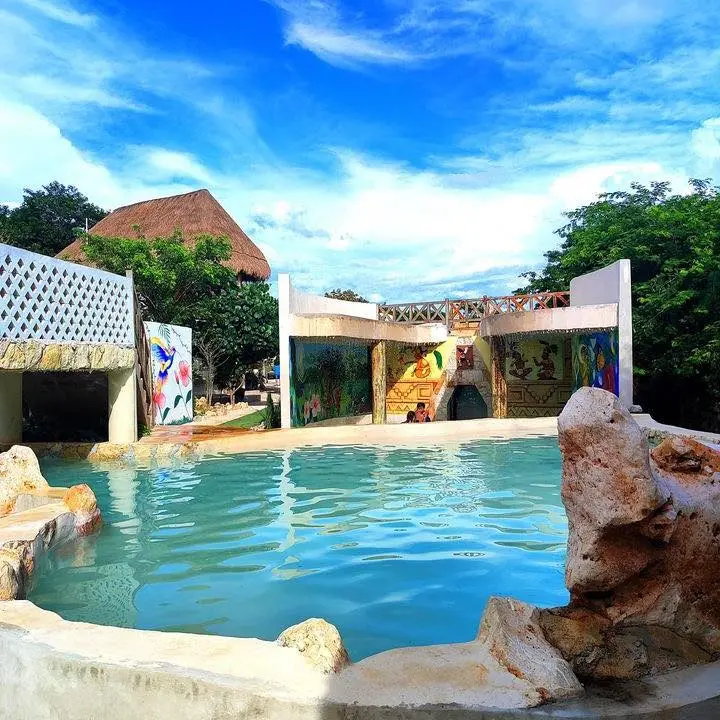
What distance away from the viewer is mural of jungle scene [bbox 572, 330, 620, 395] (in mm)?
16562

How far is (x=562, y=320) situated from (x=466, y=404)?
9218 mm

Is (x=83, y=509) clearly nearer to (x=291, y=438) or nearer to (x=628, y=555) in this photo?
(x=628, y=555)

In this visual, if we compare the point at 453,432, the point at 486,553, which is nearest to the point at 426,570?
the point at 486,553

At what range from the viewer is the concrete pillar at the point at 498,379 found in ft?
63.0

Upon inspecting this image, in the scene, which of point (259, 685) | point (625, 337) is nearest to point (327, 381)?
point (625, 337)

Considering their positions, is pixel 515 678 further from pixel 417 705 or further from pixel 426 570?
pixel 426 570

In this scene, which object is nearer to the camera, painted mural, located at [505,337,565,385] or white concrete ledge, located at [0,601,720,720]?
white concrete ledge, located at [0,601,720,720]

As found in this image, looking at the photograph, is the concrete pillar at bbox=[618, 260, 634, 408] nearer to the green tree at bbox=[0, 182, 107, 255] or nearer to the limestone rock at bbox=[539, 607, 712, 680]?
the limestone rock at bbox=[539, 607, 712, 680]

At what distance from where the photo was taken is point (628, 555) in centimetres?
286

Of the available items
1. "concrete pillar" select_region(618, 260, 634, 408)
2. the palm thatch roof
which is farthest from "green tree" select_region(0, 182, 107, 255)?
"concrete pillar" select_region(618, 260, 634, 408)

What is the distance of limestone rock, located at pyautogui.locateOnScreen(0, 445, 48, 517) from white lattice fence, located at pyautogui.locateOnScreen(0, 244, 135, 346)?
2234 mm

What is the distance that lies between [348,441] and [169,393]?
5932 millimetres

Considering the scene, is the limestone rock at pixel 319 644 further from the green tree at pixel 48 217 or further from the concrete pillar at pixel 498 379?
the green tree at pixel 48 217

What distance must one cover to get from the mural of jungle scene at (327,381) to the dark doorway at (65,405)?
4.34m
